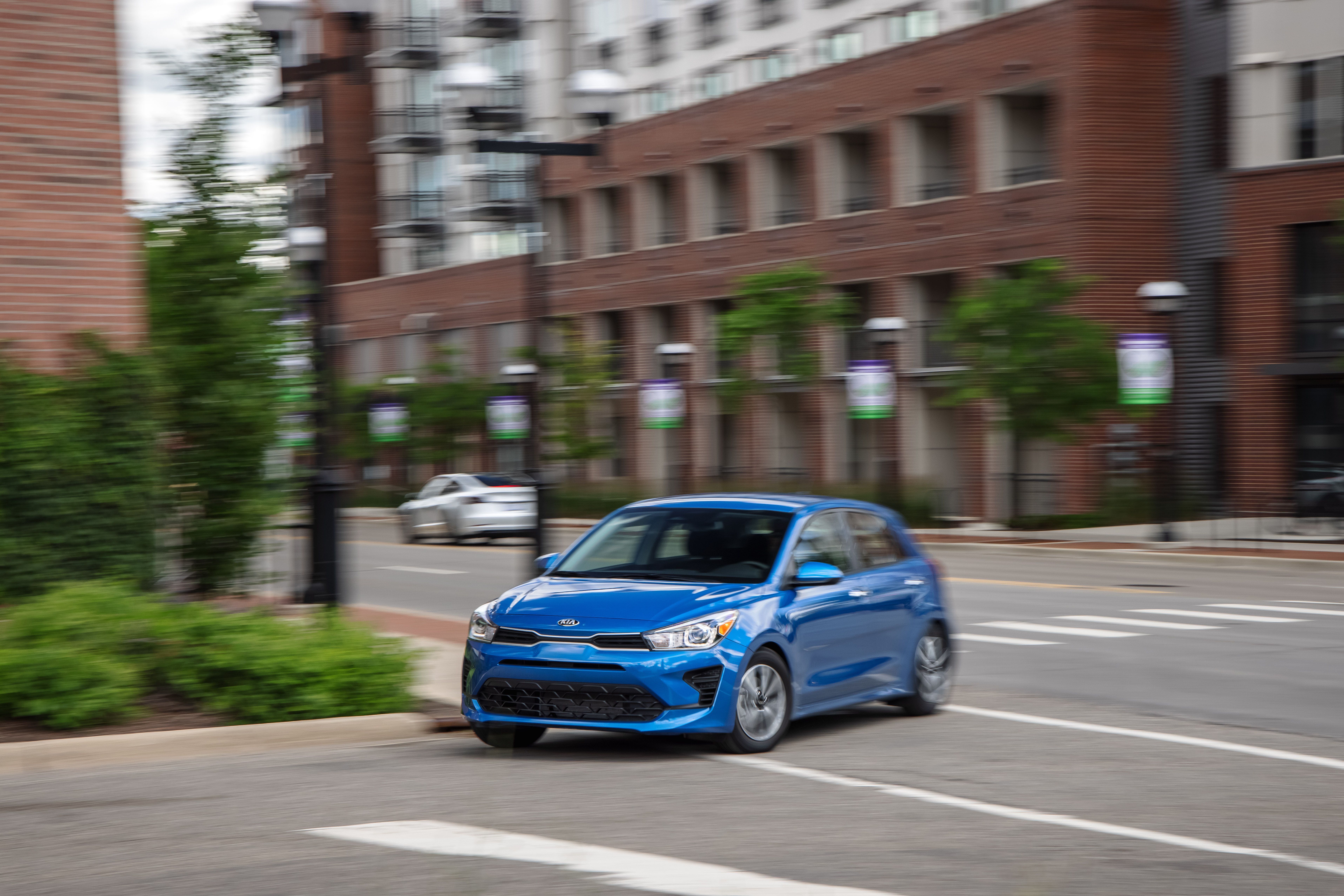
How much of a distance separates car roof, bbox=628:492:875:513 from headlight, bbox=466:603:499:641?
121 centimetres

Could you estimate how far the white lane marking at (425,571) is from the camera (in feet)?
87.5

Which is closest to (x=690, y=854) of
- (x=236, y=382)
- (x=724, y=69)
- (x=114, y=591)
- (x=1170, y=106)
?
(x=114, y=591)

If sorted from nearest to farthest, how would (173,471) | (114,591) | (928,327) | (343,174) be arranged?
(114,591), (173,471), (928,327), (343,174)

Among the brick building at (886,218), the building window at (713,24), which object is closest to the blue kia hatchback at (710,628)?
the brick building at (886,218)

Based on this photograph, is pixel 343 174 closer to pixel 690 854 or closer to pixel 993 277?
pixel 993 277

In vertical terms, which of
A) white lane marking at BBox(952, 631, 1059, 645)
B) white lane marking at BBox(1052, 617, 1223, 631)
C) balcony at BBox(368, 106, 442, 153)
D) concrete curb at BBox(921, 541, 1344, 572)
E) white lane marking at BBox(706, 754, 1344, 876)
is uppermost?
balcony at BBox(368, 106, 442, 153)

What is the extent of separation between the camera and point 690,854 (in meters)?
6.80

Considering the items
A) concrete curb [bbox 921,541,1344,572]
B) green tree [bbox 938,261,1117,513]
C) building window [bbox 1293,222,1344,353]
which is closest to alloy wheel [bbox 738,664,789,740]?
concrete curb [bbox 921,541,1344,572]

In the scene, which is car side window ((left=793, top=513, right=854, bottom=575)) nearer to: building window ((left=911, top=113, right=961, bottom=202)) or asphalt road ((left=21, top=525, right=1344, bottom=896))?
asphalt road ((left=21, top=525, right=1344, bottom=896))

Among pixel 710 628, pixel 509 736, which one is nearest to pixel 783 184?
pixel 509 736

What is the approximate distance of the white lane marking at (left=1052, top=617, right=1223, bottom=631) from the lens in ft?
56.0

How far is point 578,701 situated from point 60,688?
9.60 feet

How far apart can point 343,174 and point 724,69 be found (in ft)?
91.1

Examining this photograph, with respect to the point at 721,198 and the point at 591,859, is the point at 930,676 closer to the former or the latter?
the point at 591,859
